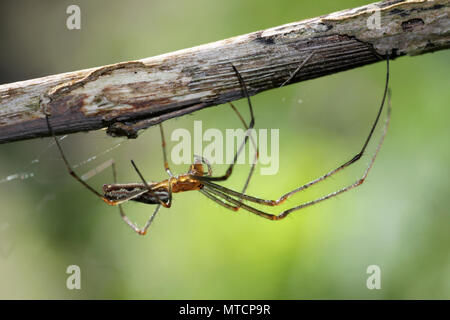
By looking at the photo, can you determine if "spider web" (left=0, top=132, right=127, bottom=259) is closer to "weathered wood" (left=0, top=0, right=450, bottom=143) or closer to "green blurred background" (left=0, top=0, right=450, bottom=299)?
"green blurred background" (left=0, top=0, right=450, bottom=299)

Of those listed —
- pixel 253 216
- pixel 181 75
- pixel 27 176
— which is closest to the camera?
pixel 181 75

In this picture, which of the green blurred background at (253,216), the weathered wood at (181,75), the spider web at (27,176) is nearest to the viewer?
the weathered wood at (181,75)

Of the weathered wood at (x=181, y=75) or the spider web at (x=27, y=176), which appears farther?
the spider web at (x=27, y=176)

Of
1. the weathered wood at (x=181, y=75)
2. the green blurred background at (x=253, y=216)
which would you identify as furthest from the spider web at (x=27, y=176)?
the weathered wood at (x=181, y=75)

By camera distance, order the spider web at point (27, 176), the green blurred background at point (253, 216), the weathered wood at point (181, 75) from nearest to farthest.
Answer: the weathered wood at point (181, 75) < the green blurred background at point (253, 216) < the spider web at point (27, 176)

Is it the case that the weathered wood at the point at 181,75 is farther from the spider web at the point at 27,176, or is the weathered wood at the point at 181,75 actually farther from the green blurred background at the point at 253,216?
the spider web at the point at 27,176

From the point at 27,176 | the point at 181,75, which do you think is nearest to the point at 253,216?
the point at 181,75

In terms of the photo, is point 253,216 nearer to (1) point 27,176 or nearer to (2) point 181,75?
(2) point 181,75
